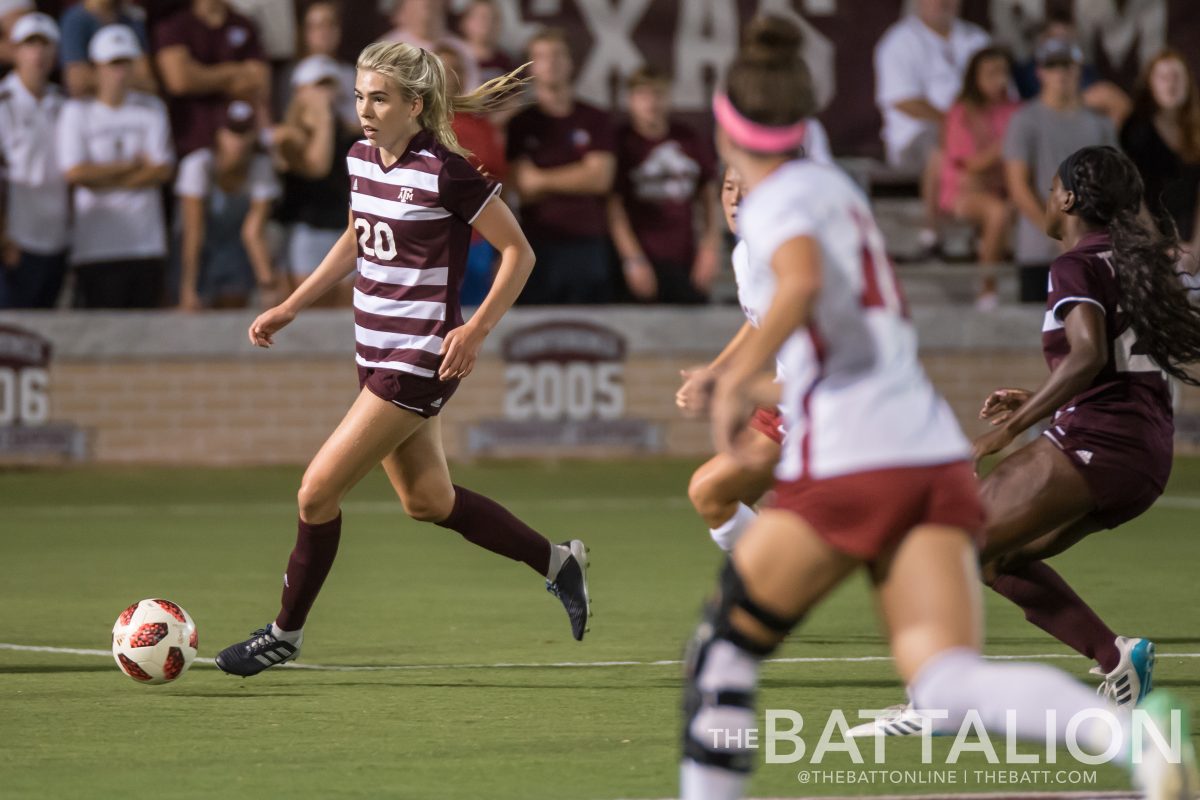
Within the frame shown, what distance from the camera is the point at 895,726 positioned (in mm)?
5852

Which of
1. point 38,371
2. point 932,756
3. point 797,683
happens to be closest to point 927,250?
point 38,371

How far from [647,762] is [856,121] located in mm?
11747

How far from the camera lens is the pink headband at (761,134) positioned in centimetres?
429

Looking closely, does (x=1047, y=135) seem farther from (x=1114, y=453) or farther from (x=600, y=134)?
(x=1114, y=453)

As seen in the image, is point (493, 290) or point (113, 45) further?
point (113, 45)

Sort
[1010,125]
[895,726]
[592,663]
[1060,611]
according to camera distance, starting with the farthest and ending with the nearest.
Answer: [1010,125], [592,663], [1060,611], [895,726]

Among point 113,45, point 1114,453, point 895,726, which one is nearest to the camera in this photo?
point 895,726

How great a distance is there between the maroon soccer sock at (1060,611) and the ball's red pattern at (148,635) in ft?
9.07

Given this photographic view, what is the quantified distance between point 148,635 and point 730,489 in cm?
206

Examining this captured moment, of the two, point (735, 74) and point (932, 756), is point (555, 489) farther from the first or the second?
point (735, 74)

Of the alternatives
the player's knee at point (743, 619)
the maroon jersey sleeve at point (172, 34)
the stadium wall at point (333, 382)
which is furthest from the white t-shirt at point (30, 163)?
the player's knee at point (743, 619)

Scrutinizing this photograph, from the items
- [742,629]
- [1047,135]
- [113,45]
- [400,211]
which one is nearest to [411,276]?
[400,211]

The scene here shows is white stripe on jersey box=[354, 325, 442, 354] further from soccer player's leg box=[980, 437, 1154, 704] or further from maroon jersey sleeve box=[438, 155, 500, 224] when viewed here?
soccer player's leg box=[980, 437, 1154, 704]

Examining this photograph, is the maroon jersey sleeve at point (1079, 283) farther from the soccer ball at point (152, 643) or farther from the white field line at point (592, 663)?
the soccer ball at point (152, 643)
